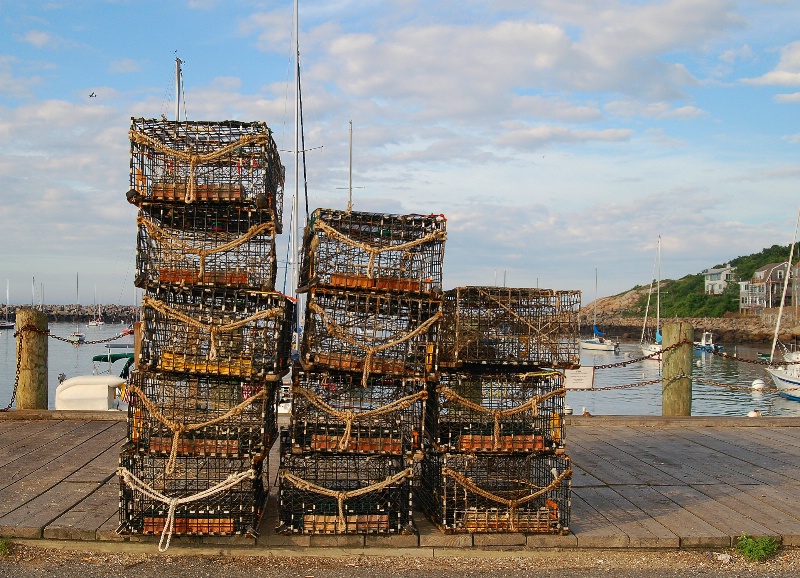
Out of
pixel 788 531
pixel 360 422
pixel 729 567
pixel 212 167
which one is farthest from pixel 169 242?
pixel 788 531

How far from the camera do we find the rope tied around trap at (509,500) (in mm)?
6605

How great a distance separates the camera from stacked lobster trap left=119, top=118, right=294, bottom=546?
6.34 meters

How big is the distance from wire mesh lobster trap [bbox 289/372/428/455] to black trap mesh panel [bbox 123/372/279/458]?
0.31 m

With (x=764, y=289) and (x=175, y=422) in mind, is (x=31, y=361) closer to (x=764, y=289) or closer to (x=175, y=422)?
(x=175, y=422)

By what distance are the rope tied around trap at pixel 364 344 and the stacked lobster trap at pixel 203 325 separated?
0.32 metres

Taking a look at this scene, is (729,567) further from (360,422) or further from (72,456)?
(72,456)

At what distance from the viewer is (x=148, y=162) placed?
6.80 metres

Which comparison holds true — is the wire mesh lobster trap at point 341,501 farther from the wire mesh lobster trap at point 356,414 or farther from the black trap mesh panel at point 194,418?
the black trap mesh panel at point 194,418

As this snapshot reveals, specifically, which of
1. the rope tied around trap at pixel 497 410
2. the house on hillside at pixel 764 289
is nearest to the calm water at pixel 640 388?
the rope tied around trap at pixel 497 410

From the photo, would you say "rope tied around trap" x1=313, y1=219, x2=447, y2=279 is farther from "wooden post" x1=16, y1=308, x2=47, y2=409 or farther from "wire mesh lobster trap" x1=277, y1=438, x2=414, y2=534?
"wooden post" x1=16, y1=308, x2=47, y2=409

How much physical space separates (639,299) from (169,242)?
135m

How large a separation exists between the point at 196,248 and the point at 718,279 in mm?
117955

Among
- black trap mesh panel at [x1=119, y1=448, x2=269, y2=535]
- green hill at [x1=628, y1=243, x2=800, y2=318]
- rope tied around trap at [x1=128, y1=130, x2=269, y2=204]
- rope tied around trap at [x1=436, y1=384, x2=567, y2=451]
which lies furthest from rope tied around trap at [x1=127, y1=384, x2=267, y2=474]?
green hill at [x1=628, y1=243, x2=800, y2=318]

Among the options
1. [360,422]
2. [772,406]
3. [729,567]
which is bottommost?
[772,406]
